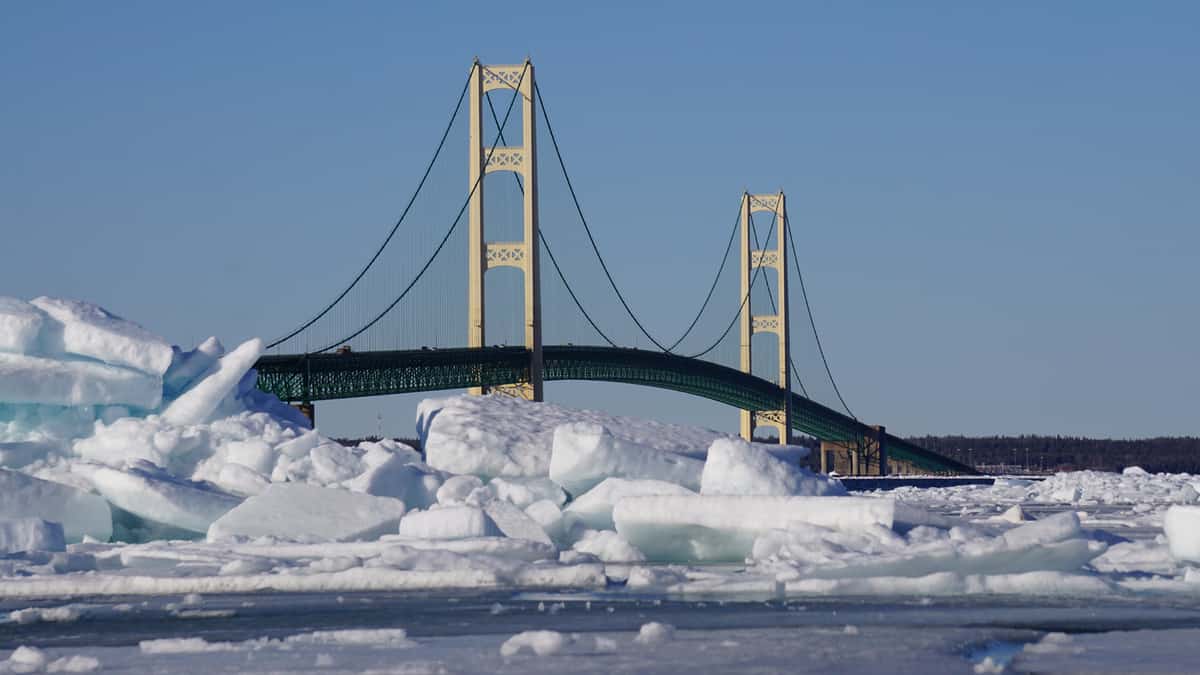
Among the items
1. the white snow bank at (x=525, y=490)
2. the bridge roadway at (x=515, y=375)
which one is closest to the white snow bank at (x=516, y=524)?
the white snow bank at (x=525, y=490)

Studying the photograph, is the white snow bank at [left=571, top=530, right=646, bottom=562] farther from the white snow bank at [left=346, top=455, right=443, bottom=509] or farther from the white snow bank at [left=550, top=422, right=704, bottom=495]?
the white snow bank at [left=346, top=455, right=443, bottom=509]

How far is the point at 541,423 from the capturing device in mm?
16328

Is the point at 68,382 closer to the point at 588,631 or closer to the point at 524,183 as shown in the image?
the point at 588,631

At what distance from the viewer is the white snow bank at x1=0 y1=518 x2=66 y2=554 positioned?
41.6 feet

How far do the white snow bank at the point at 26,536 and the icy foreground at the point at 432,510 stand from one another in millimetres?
16

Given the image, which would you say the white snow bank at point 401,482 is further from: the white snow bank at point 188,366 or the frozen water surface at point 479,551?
the white snow bank at point 188,366

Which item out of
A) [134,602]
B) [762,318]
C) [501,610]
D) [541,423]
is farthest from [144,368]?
[762,318]

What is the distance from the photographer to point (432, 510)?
1301cm

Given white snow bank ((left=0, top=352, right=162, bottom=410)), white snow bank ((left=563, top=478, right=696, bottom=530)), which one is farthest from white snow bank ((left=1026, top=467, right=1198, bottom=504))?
white snow bank ((left=0, top=352, right=162, bottom=410))

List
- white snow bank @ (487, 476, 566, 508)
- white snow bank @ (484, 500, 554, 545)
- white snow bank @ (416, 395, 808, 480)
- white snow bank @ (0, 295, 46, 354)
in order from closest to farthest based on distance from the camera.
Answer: white snow bank @ (484, 500, 554, 545)
white snow bank @ (487, 476, 566, 508)
white snow bank @ (416, 395, 808, 480)
white snow bank @ (0, 295, 46, 354)

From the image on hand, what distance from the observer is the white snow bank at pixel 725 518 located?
39.9 ft

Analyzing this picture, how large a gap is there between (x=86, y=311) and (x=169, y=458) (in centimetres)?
216

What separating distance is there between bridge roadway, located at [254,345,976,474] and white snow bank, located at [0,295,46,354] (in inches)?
655

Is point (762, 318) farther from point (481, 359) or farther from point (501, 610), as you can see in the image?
point (501, 610)
